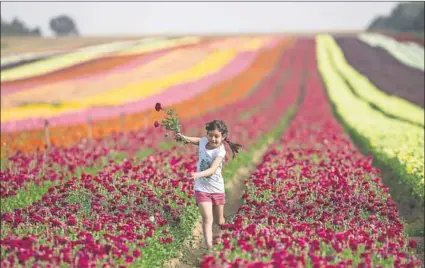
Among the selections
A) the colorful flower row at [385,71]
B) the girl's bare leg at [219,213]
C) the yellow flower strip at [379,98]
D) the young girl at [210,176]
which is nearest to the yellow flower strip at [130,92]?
the yellow flower strip at [379,98]

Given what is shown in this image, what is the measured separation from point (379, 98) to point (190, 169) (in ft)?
94.2

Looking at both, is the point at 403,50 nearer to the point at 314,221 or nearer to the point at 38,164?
Result: the point at 38,164

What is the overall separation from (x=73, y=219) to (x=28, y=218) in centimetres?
76

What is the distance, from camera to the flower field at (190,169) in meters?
7.88

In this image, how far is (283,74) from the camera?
4978 centimetres

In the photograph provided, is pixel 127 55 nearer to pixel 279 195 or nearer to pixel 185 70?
pixel 185 70

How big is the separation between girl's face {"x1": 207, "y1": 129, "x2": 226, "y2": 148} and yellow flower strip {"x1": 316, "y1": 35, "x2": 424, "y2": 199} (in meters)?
5.85

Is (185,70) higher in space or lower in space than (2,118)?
higher

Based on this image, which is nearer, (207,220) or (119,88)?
(207,220)

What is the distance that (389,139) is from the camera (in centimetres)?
1977

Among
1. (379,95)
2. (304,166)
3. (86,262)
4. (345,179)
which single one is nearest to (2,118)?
(304,166)

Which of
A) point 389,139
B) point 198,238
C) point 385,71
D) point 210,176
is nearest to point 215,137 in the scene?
point 210,176

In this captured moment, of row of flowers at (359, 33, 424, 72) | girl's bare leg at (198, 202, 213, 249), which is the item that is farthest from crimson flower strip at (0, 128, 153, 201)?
row of flowers at (359, 33, 424, 72)

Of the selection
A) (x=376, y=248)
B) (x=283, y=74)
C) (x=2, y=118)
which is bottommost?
(x=376, y=248)
